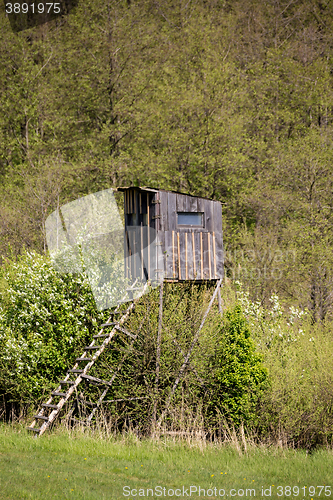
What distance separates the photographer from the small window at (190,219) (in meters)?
14.1

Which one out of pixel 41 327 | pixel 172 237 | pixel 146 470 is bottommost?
pixel 146 470

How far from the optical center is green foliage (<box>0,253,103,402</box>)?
46.1ft

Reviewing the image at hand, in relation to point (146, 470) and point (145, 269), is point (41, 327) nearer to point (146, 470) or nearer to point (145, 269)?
point (145, 269)

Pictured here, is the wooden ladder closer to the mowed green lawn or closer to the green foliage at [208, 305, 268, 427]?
the mowed green lawn

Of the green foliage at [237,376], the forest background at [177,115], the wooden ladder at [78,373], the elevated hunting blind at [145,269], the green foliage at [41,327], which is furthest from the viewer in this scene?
the forest background at [177,115]

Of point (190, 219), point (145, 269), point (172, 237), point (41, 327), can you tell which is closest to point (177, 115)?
point (190, 219)

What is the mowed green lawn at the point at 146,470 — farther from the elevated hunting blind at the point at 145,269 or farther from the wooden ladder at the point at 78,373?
the elevated hunting blind at the point at 145,269

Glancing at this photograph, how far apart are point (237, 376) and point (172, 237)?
13.4 feet

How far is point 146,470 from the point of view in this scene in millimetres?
10250

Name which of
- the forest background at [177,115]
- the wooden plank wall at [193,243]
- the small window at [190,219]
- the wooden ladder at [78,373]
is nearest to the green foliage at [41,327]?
the wooden ladder at [78,373]

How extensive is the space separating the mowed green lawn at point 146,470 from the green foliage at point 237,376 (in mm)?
1254

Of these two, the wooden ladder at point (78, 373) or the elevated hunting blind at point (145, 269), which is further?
the elevated hunting blind at point (145, 269)

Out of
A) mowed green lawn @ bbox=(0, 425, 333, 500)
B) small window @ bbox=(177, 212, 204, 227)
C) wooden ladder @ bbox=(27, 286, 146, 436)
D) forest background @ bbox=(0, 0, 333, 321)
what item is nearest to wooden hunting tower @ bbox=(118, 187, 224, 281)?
small window @ bbox=(177, 212, 204, 227)

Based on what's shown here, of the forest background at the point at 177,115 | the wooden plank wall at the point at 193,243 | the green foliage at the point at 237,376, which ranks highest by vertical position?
the forest background at the point at 177,115
